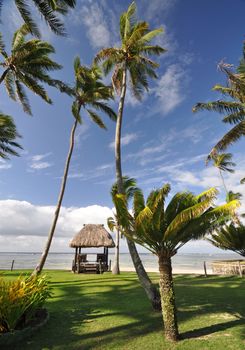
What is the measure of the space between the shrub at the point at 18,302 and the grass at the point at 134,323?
530 mm

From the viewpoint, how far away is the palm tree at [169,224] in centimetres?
658

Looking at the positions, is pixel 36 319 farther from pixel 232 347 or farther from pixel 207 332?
pixel 232 347

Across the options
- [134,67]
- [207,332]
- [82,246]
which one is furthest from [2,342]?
[82,246]

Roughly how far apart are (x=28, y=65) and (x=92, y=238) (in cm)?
1562

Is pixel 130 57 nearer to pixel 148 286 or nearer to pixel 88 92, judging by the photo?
pixel 88 92

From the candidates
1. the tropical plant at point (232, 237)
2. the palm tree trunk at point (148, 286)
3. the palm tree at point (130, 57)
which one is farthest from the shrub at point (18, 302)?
the tropical plant at point (232, 237)

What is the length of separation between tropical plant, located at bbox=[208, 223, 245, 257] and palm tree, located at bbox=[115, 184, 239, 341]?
13259 millimetres

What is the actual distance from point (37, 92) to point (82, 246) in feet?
47.2

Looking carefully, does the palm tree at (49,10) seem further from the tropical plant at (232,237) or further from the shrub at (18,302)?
the tropical plant at (232,237)

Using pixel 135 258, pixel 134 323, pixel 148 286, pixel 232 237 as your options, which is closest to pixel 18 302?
pixel 134 323

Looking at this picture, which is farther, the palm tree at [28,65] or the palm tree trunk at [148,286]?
the palm tree at [28,65]

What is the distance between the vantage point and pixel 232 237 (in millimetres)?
19922

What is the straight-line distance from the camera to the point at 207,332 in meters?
6.87

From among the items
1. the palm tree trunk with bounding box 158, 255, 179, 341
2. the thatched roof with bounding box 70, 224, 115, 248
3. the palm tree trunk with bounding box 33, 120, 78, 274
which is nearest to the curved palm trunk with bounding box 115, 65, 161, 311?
the palm tree trunk with bounding box 158, 255, 179, 341
